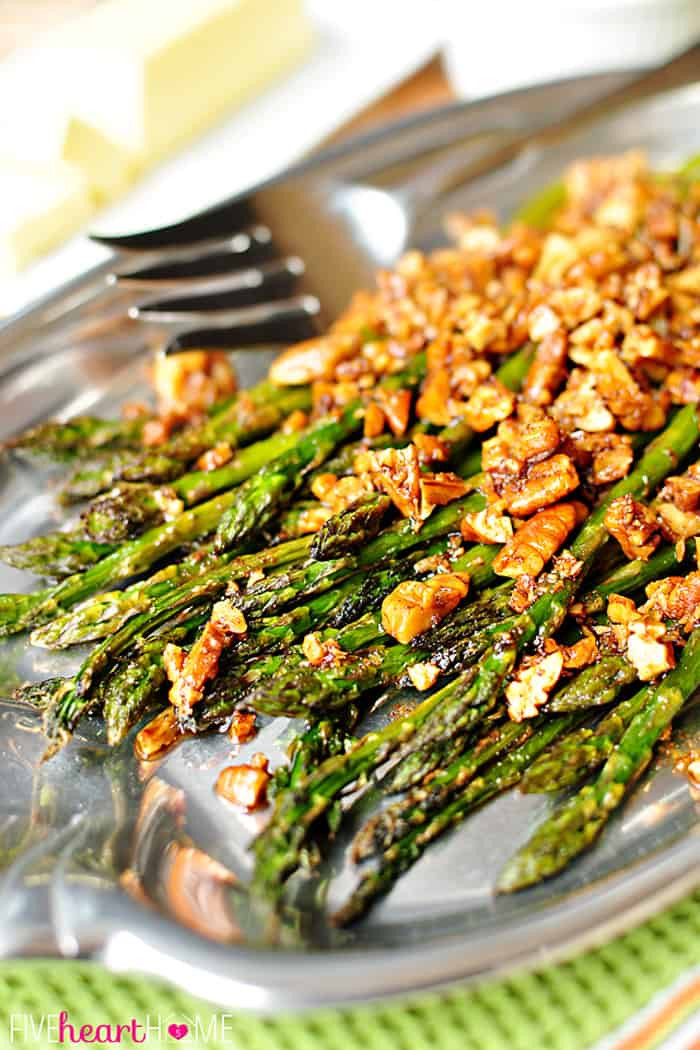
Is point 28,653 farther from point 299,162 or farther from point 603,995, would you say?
point 299,162

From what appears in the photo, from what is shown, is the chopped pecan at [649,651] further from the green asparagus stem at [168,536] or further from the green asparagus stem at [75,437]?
the green asparagus stem at [75,437]

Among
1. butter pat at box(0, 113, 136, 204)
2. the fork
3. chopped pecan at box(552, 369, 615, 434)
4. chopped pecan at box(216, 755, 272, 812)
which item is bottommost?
chopped pecan at box(216, 755, 272, 812)

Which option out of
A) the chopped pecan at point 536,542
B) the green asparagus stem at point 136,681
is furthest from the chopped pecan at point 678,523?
the green asparagus stem at point 136,681

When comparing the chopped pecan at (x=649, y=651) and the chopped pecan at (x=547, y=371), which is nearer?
the chopped pecan at (x=649, y=651)

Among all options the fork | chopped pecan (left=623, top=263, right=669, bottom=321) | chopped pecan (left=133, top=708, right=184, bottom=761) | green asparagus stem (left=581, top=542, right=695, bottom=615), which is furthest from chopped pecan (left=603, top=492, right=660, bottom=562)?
the fork

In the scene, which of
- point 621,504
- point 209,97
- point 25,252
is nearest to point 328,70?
point 209,97

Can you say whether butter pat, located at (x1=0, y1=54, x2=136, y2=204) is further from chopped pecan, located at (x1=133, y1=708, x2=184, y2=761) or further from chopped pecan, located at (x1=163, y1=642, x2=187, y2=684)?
chopped pecan, located at (x1=133, y1=708, x2=184, y2=761)
